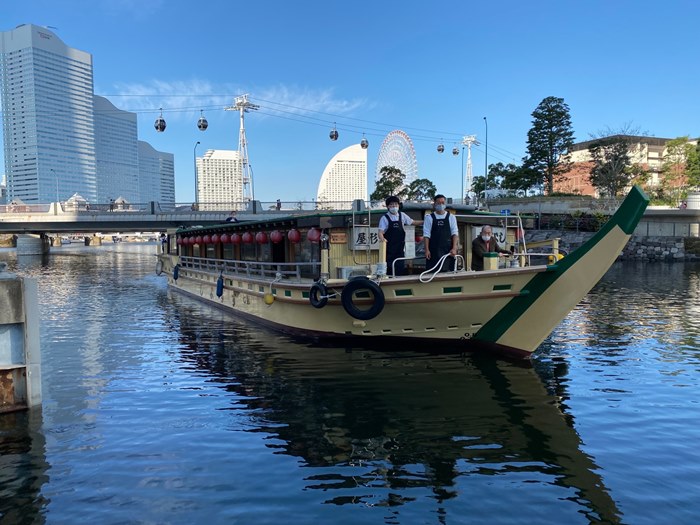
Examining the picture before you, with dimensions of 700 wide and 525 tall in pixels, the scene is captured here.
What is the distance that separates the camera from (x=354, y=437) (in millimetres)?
7469

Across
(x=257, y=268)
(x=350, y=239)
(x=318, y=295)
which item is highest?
(x=350, y=239)

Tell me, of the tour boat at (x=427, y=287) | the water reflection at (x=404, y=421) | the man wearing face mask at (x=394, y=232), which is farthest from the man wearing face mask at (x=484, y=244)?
the water reflection at (x=404, y=421)

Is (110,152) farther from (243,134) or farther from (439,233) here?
(439,233)

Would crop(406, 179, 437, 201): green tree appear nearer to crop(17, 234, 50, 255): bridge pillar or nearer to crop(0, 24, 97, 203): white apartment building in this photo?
crop(17, 234, 50, 255): bridge pillar

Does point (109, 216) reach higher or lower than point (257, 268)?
higher

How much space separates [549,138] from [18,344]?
2463 inches

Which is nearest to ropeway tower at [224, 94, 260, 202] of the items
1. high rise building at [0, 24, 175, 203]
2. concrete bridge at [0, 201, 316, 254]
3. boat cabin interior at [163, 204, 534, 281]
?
concrete bridge at [0, 201, 316, 254]

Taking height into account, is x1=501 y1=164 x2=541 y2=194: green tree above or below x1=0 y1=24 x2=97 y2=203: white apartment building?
below

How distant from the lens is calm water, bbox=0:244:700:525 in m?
5.51

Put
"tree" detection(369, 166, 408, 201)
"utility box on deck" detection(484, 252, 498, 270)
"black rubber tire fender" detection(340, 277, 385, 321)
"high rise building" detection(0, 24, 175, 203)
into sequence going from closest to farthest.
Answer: "utility box on deck" detection(484, 252, 498, 270), "black rubber tire fender" detection(340, 277, 385, 321), "tree" detection(369, 166, 408, 201), "high rise building" detection(0, 24, 175, 203)

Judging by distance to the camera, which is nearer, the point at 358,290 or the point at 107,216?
the point at 358,290

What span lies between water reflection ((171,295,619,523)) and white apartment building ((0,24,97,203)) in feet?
504

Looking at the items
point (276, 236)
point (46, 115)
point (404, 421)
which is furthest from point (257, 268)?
point (46, 115)

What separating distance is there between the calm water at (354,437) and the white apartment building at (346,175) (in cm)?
12271
